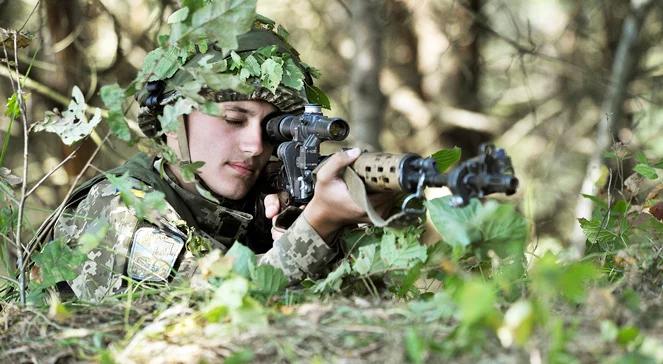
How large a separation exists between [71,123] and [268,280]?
836 mm

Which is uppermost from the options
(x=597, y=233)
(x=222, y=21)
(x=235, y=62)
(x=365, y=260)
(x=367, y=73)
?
(x=222, y=21)

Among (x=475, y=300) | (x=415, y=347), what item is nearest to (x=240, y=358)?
(x=415, y=347)

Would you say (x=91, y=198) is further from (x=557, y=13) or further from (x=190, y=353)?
(x=557, y=13)

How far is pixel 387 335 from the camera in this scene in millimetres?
1593

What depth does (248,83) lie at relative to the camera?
3127 mm

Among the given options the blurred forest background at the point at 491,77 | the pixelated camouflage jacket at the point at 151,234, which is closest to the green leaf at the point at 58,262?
the pixelated camouflage jacket at the point at 151,234

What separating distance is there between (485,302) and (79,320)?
3.18 ft

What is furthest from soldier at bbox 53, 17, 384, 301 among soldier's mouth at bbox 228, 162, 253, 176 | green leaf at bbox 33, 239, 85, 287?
green leaf at bbox 33, 239, 85, 287

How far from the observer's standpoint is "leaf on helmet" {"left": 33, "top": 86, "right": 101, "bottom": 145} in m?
2.41

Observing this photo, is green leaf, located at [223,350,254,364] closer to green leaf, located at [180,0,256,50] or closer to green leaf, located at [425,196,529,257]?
green leaf, located at [425,196,529,257]

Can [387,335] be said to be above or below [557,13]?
above

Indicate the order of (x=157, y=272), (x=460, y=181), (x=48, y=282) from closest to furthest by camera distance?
(x=460, y=181) → (x=48, y=282) → (x=157, y=272)

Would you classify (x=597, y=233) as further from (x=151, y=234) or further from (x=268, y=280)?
(x=151, y=234)

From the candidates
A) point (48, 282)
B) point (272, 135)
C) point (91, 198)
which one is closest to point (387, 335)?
point (48, 282)
